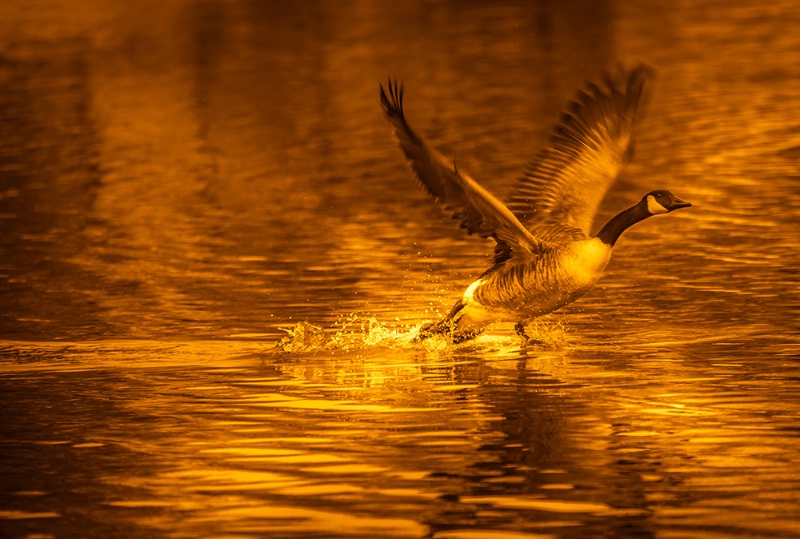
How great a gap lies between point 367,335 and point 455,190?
1797mm

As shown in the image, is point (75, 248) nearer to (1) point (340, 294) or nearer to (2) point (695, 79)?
(1) point (340, 294)

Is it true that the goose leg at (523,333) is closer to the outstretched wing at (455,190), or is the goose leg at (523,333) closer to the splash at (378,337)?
the splash at (378,337)

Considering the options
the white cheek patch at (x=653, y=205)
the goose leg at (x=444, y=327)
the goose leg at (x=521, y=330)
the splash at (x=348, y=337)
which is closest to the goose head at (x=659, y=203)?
the white cheek patch at (x=653, y=205)

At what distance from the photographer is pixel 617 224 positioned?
1135 cm

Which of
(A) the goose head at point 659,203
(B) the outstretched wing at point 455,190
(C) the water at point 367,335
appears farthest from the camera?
(A) the goose head at point 659,203

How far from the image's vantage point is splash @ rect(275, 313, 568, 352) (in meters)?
11.6

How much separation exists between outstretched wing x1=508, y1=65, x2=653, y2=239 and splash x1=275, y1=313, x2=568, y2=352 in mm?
717

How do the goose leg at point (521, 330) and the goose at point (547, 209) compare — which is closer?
the goose at point (547, 209)

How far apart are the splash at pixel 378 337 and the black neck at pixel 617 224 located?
0.75 metres

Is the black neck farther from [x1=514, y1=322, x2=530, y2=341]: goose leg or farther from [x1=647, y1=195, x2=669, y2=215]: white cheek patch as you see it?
[x1=514, y1=322, x2=530, y2=341]: goose leg

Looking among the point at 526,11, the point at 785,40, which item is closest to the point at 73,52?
the point at 526,11

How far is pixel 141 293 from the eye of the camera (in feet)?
45.4

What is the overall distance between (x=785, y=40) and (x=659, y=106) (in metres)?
8.95

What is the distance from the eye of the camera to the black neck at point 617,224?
11.3 metres
